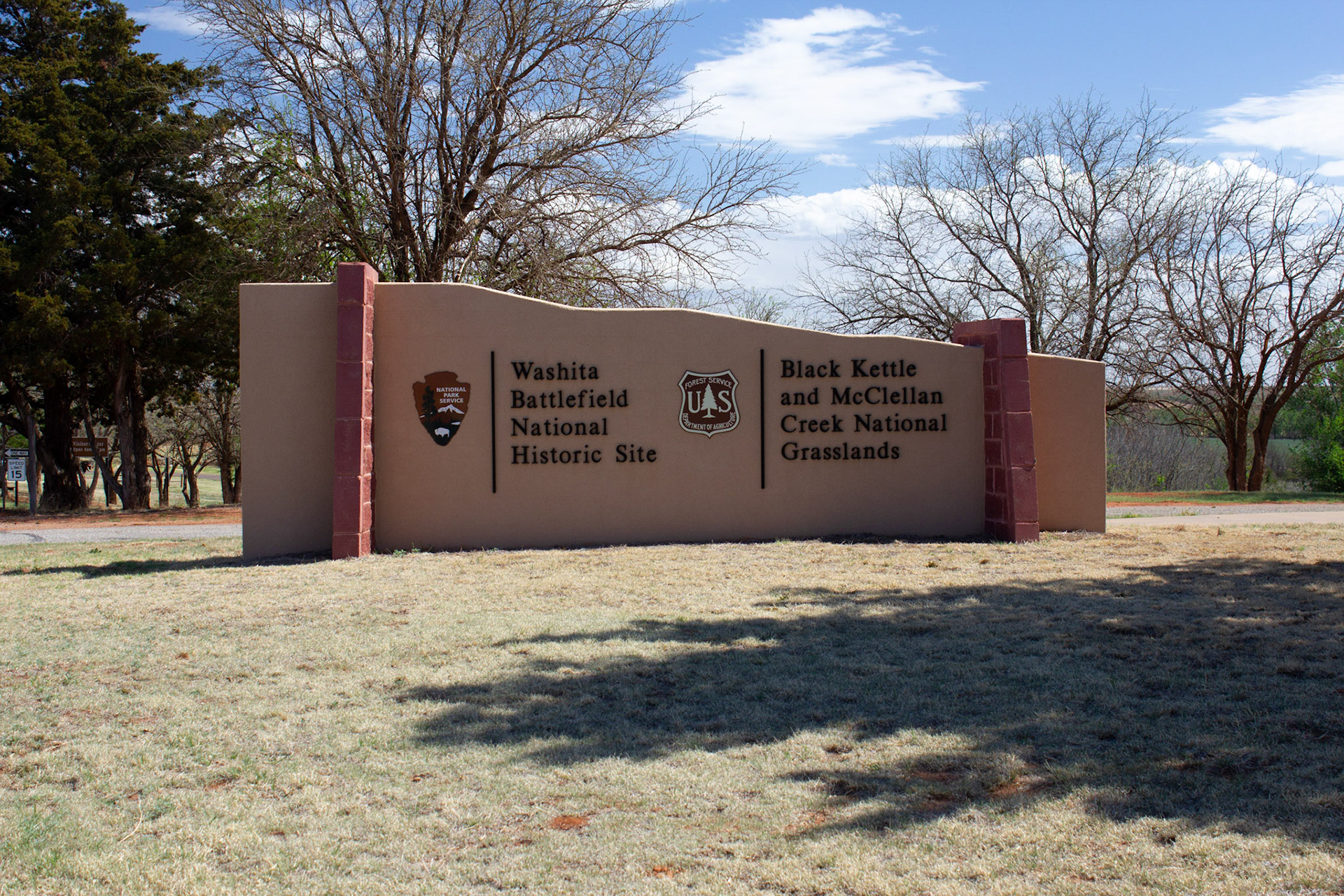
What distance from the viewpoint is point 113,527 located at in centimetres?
1722

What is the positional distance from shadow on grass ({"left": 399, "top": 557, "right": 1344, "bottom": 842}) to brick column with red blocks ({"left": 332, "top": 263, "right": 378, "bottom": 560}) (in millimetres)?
4606

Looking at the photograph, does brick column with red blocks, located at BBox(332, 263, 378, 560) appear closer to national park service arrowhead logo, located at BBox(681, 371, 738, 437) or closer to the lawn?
national park service arrowhead logo, located at BBox(681, 371, 738, 437)

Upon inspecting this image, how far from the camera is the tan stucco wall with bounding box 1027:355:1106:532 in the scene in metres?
12.6

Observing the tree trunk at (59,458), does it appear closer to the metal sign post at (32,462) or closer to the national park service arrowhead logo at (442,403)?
the metal sign post at (32,462)

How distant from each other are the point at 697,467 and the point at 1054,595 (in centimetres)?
477

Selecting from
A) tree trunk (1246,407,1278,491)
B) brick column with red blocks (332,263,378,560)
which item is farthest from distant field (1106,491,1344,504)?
brick column with red blocks (332,263,378,560)

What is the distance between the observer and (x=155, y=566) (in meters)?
10.8

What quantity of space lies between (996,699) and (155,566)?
8.93 metres

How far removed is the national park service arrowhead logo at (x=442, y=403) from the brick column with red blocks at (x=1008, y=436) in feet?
19.9

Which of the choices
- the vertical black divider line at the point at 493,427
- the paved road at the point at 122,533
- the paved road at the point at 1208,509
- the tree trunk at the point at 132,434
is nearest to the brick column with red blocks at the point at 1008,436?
the paved road at the point at 1208,509

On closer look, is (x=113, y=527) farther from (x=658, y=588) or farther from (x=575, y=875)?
(x=575, y=875)

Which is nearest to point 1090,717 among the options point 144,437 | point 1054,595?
point 1054,595

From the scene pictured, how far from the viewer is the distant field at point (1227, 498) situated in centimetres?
2094

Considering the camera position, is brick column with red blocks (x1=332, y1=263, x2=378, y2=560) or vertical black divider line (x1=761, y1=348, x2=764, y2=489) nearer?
brick column with red blocks (x1=332, y1=263, x2=378, y2=560)
